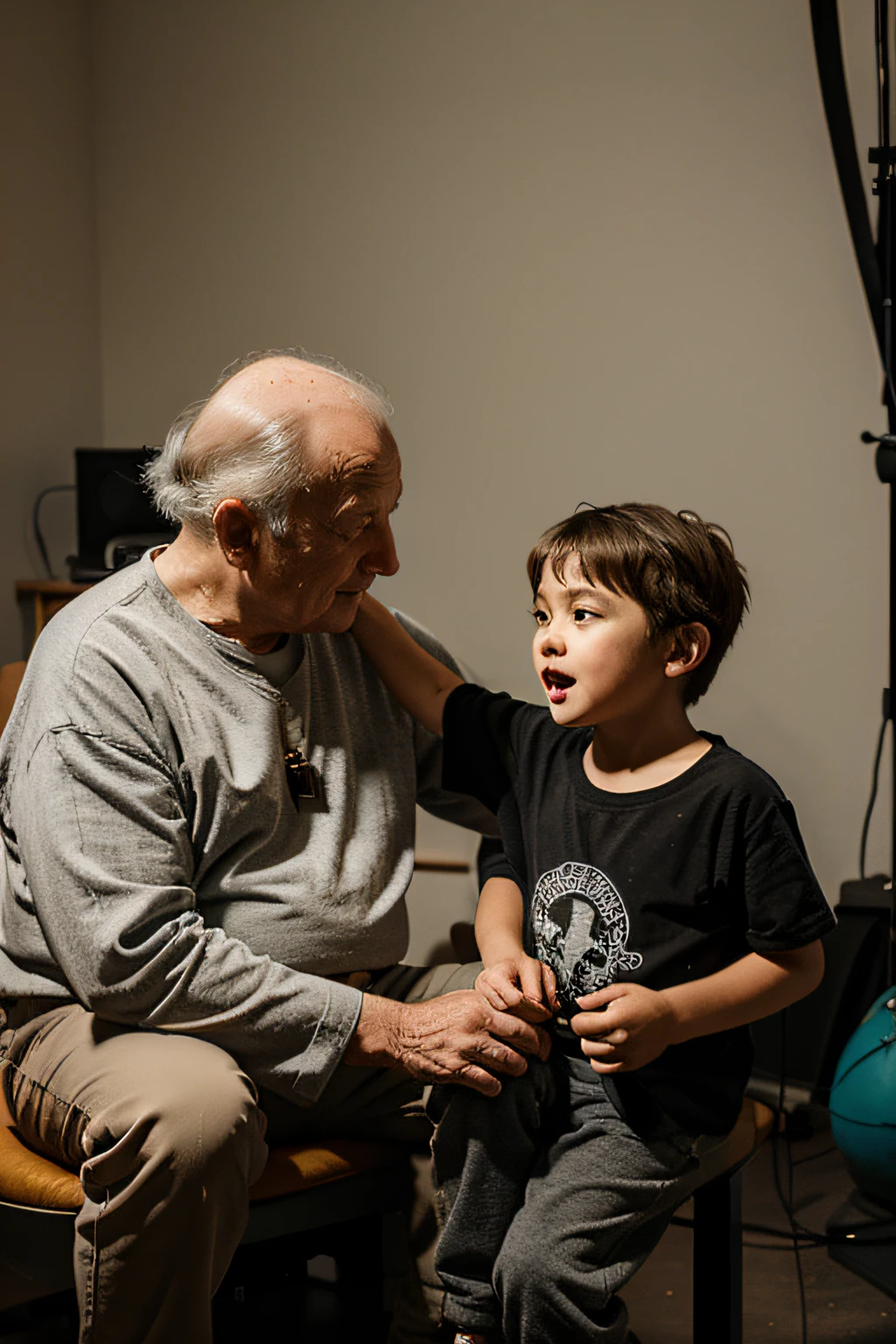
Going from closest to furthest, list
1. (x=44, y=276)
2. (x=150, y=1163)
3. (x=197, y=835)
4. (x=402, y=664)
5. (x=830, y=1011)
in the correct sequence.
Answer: (x=150, y=1163), (x=197, y=835), (x=402, y=664), (x=830, y=1011), (x=44, y=276)

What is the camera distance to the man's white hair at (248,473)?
1418mm

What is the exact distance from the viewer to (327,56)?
3230mm

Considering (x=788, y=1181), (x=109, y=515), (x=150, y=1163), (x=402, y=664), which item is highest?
(x=109, y=515)

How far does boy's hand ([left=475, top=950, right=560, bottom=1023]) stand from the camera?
1.31m

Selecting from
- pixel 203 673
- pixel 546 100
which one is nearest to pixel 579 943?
pixel 203 673

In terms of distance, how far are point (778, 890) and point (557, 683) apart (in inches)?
12.8

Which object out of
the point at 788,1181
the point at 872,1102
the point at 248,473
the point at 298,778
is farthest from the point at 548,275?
the point at 788,1181

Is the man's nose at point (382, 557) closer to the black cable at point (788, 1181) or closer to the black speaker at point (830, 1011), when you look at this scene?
the black cable at point (788, 1181)

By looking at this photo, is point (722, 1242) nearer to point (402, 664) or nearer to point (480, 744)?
point (480, 744)

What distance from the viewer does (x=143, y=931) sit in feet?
4.19

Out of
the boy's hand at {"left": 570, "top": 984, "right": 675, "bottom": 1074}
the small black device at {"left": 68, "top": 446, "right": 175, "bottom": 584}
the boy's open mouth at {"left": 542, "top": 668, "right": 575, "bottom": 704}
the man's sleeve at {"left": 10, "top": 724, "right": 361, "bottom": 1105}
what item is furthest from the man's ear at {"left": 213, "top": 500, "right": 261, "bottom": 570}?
the small black device at {"left": 68, "top": 446, "right": 175, "bottom": 584}

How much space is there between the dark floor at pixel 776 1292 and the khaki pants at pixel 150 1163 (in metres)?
0.68

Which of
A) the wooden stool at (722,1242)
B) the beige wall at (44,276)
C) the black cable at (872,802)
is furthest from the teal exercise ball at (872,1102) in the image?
the beige wall at (44,276)

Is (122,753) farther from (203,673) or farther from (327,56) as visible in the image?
(327,56)
